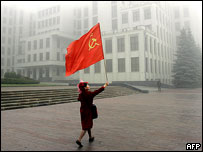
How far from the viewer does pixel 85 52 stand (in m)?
4.76

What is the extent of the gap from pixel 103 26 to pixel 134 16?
39.3 ft

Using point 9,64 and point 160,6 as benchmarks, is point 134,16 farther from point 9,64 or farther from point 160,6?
point 9,64

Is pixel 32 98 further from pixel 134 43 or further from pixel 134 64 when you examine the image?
pixel 134 43

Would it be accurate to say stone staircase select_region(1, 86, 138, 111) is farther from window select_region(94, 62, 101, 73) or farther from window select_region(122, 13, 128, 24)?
window select_region(122, 13, 128, 24)

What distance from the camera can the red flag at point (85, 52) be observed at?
15.2 feet

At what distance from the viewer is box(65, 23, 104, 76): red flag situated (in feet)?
15.2

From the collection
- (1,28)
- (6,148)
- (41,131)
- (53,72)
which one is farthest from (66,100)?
(1,28)

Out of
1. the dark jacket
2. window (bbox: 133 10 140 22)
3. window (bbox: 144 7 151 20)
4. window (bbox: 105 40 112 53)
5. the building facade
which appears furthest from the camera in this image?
window (bbox: 133 10 140 22)

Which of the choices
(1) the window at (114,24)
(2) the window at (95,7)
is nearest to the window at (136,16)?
(1) the window at (114,24)

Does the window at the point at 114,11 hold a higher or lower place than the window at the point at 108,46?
higher

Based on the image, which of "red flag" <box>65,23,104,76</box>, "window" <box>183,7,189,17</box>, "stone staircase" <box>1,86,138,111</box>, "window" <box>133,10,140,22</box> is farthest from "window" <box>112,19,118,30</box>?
"red flag" <box>65,23,104,76</box>

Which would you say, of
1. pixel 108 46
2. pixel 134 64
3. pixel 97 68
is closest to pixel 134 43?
pixel 134 64

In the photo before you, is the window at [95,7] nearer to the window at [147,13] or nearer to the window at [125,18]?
the window at [125,18]

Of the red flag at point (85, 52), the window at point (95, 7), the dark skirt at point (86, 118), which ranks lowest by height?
the dark skirt at point (86, 118)
